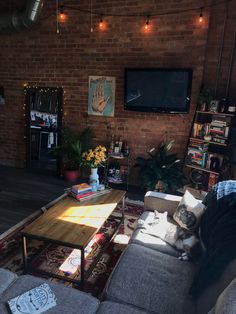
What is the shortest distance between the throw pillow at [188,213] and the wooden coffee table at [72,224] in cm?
70

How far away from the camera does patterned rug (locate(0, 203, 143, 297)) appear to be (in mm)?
2324

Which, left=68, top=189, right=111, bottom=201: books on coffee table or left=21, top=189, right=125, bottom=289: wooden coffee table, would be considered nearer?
left=21, top=189, right=125, bottom=289: wooden coffee table

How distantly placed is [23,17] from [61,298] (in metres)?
4.39

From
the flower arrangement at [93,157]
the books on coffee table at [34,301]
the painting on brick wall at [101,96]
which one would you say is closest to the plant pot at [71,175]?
the painting on brick wall at [101,96]

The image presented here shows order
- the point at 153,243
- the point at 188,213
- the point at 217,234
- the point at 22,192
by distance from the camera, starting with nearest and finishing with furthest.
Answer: the point at 217,234 → the point at 153,243 → the point at 188,213 → the point at 22,192

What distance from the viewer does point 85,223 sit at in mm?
2389

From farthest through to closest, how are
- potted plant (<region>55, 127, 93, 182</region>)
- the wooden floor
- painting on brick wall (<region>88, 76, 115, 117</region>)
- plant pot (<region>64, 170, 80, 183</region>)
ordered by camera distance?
plant pot (<region>64, 170, 80, 183</region>) < potted plant (<region>55, 127, 93, 182</region>) < painting on brick wall (<region>88, 76, 115, 117</region>) < the wooden floor

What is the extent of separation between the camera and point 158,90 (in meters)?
4.03

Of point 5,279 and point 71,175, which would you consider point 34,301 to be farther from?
point 71,175

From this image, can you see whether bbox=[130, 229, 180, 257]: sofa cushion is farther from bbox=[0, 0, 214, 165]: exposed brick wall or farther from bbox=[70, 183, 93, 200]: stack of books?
bbox=[0, 0, 214, 165]: exposed brick wall

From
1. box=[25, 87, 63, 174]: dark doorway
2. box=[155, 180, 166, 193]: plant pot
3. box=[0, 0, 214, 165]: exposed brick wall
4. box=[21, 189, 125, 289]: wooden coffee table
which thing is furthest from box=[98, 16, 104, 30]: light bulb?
box=[21, 189, 125, 289]: wooden coffee table

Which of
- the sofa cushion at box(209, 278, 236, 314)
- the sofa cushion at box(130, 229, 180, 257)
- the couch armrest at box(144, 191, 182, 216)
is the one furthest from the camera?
the couch armrest at box(144, 191, 182, 216)

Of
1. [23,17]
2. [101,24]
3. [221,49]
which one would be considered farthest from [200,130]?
[23,17]

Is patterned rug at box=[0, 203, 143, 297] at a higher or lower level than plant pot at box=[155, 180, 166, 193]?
lower
